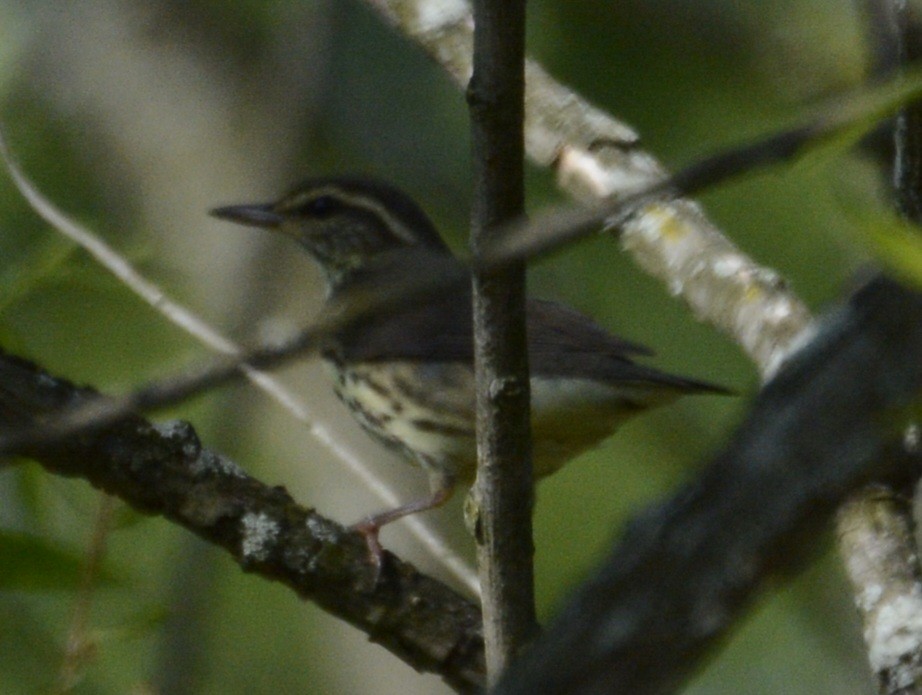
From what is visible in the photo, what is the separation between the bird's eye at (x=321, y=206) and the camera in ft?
20.9

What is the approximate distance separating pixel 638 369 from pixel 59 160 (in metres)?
4.31

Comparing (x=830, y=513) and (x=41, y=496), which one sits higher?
(x=830, y=513)

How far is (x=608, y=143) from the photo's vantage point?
15.1ft

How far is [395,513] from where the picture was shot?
4.50 meters

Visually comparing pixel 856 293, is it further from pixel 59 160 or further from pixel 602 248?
pixel 59 160

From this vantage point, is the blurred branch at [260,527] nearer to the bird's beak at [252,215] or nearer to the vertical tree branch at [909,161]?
the vertical tree branch at [909,161]

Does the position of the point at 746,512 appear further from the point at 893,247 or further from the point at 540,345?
the point at 540,345

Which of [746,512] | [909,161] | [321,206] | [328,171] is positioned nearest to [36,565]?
[909,161]

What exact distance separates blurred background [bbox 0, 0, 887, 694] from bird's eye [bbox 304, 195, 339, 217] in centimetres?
→ 29

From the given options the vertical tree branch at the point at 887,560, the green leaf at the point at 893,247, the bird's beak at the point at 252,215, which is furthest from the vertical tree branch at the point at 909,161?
the bird's beak at the point at 252,215

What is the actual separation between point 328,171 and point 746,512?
7222 millimetres

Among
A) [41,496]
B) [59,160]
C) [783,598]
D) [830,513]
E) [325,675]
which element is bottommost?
[325,675]

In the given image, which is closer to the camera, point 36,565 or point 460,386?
point 36,565

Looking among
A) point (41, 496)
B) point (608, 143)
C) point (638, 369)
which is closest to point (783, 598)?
point (638, 369)
